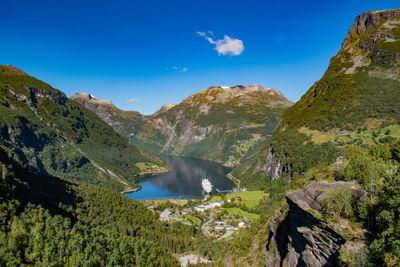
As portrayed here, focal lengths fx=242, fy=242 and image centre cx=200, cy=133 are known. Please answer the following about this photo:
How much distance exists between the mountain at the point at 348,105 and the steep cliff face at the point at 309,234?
258 ft

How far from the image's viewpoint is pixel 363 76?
456 feet

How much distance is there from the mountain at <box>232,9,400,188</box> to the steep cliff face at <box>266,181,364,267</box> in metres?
78.7

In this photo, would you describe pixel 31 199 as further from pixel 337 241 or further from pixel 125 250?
pixel 337 241

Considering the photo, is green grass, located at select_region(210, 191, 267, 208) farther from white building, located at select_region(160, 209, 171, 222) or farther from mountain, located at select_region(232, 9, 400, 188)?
white building, located at select_region(160, 209, 171, 222)

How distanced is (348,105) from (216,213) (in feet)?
298

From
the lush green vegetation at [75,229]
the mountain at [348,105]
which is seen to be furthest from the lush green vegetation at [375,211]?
the mountain at [348,105]

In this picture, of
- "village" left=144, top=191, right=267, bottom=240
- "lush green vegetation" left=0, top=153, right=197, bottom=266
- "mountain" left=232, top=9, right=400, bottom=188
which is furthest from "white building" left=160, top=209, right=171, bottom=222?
"mountain" left=232, top=9, right=400, bottom=188

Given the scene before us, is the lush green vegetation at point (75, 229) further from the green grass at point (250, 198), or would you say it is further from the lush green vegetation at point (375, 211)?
the lush green vegetation at point (375, 211)

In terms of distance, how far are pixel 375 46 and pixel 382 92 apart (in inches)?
1554

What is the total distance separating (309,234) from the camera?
25812 mm

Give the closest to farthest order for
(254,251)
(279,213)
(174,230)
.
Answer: (279,213)
(254,251)
(174,230)

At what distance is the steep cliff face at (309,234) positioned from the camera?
75.7ft

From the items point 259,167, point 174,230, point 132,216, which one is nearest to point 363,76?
point 259,167

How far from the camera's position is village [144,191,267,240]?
336 feet
